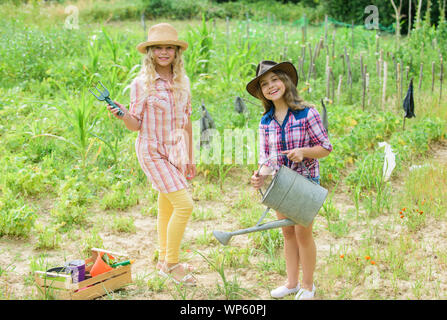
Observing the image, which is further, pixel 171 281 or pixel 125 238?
pixel 125 238

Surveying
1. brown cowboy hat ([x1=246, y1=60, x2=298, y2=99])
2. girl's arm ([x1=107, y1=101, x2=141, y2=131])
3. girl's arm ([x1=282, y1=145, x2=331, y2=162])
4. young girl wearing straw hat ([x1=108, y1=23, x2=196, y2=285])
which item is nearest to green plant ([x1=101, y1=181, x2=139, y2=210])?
young girl wearing straw hat ([x1=108, y1=23, x2=196, y2=285])

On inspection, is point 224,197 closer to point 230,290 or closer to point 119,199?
point 119,199

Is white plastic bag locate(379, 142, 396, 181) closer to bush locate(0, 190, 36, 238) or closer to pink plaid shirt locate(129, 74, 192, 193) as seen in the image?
pink plaid shirt locate(129, 74, 192, 193)

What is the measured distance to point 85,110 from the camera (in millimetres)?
4379

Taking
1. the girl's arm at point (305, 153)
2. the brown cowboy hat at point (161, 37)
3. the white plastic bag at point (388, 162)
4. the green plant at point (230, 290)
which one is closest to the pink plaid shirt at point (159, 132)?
the brown cowboy hat at point (161, 37)

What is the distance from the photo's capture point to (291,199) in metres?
2.42

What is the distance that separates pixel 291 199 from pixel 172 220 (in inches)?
32.3

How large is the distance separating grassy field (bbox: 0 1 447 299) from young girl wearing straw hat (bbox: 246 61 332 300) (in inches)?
17.3

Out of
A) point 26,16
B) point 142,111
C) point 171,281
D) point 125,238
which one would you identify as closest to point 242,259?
point 171,281

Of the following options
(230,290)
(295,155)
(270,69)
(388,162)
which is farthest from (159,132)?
(388,162)

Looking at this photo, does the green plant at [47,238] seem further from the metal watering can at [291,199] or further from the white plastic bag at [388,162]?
the white plastic bag at [388,162]

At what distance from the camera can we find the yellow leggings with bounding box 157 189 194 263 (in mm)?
2873

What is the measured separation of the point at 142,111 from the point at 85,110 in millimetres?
1706
